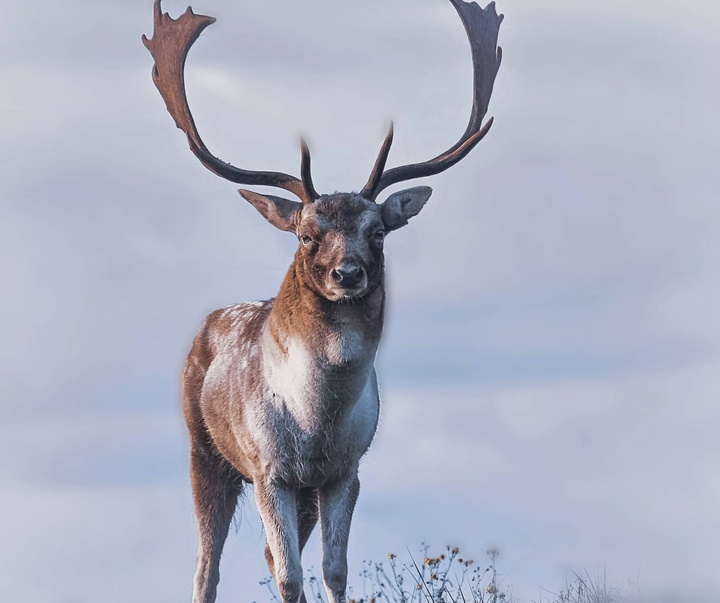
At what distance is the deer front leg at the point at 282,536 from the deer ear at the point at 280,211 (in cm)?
172

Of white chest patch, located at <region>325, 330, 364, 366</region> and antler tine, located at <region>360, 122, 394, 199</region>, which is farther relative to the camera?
antler tine, located at <region>360, 122, 394, 199</region>

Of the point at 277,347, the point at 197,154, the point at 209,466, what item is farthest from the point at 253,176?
the point at 209,466

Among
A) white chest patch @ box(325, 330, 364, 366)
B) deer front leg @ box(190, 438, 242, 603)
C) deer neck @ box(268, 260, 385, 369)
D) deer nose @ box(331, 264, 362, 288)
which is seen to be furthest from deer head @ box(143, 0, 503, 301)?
deer front leg @ box(190, 438, 242, 603)

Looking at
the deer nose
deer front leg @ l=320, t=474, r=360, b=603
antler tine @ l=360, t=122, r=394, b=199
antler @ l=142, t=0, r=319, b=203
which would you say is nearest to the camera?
the deer nose

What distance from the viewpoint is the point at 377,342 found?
10.6 meters

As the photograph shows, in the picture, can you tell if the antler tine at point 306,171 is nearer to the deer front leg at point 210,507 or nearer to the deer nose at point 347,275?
the deer nose at point 347,275

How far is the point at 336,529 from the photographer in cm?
1084

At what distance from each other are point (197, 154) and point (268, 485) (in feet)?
8.58

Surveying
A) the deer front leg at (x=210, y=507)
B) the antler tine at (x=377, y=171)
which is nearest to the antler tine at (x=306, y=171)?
the antler tine at (x=377, y=171)

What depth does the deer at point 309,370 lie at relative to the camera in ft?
34.0

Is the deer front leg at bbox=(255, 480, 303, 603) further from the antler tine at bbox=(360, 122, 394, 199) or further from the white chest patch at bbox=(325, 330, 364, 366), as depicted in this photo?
the antler tine at bbox=(360, 122, 394, 199)

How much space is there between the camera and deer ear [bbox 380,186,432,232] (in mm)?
11062

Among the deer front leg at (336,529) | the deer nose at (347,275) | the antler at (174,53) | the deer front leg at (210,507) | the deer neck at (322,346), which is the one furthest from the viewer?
the antler at (174,53)

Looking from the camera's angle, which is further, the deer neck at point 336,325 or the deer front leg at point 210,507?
the deer front leg at point 210,507
